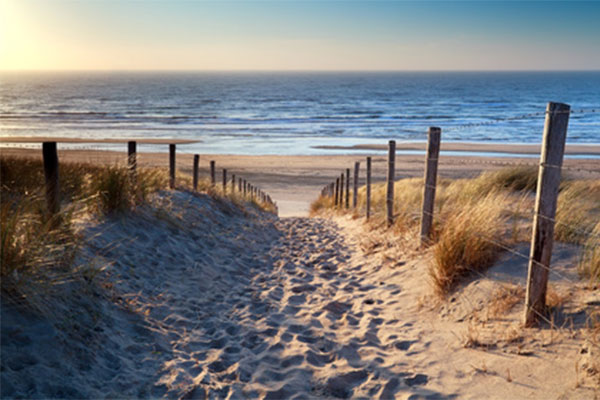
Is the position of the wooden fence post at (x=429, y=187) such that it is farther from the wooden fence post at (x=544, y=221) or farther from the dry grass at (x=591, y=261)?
Result: the wooden fence post at (x=544, y=221)

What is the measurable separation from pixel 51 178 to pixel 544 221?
5.29 meters

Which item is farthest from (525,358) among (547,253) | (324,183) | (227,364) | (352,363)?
(324,183)

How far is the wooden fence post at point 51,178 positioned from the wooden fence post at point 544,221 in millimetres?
4968

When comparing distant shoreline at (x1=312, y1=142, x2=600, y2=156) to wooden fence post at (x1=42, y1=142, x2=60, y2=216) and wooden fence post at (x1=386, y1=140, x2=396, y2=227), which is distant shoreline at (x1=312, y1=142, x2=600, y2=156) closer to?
wooden fence post at (x1=386, y1=140, x2=396, y2=227)

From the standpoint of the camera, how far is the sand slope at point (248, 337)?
3475 millimetres

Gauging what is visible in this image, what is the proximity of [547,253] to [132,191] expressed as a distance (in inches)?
224

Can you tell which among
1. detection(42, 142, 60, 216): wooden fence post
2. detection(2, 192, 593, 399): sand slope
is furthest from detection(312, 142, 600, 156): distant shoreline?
detection(42, 142, 60, 216): wooden fence post

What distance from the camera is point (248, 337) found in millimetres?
4652

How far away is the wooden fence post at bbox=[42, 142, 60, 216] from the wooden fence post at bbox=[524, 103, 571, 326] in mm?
4968

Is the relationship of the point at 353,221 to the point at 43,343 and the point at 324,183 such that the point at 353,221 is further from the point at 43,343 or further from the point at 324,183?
the point at 324,183

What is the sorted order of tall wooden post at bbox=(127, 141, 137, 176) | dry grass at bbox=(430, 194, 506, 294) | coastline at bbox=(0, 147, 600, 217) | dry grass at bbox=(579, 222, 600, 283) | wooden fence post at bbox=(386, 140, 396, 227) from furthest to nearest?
1. coastline at bbox=(0, 147, 600, 217)
2. wooden fence post at bbox=(386, 140, 396, 227)
3. tall wooden post at bbox=(127, 141, 137, 176)
4. dry grass at bbox=(430, 194, 506, 294)
5. dry grass at bbox=(579, 222, 600, 283)

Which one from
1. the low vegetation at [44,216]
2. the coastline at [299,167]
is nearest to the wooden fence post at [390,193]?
the low vegetation at [44,216]

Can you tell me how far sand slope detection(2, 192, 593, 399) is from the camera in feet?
11.4

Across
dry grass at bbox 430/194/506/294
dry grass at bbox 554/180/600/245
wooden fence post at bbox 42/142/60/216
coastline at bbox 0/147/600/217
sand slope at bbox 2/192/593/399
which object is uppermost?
wooden fence post at bbox 42/142/60/216
